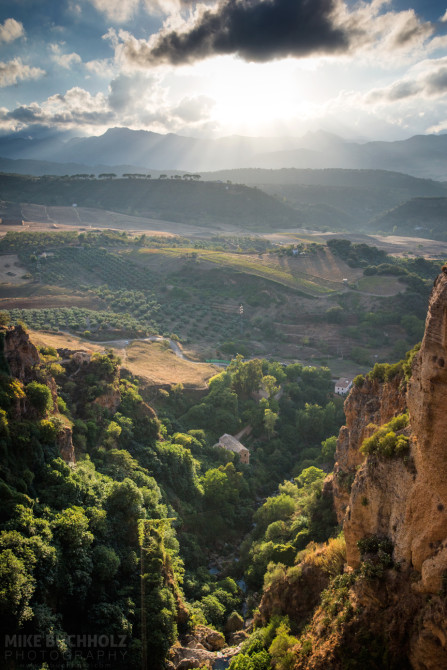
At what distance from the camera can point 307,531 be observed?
2814cm

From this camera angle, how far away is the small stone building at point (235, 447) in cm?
4759

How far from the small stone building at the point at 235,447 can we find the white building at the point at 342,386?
72.3 ft

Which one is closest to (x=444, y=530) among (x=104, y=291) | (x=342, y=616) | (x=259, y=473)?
(x=342, y=616)

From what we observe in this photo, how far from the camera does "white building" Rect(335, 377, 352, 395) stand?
64.5m

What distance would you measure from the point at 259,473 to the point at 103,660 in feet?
93.8

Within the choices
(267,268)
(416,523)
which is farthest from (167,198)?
(416,523)

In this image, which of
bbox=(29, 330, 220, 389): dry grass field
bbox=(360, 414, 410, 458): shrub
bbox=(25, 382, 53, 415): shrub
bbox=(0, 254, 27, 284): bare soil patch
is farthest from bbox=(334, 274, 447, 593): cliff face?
bbox=(0, 254, 27, 284): bare soil patch

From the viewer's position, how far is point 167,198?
190875 mm

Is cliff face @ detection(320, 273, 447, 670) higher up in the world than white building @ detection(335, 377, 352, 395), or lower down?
higher up

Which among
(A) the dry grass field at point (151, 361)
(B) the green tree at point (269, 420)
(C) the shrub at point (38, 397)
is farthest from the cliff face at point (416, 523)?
(A) the dry grass field at point (151, 361)

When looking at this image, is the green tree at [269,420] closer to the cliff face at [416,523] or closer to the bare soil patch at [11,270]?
the cliff face at [416,523]

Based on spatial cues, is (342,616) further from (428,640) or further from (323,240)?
(323,240)

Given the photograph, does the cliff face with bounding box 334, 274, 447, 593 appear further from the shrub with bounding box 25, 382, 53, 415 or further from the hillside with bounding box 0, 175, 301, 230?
the hillside with bounding box 0, 175, 301, 230

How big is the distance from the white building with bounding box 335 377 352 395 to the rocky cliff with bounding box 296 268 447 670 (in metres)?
47.7
